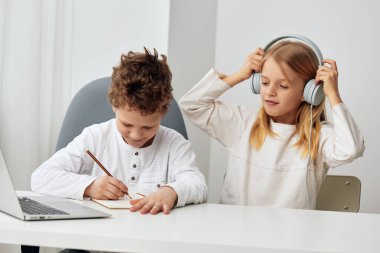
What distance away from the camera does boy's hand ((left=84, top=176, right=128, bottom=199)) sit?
1.33 m

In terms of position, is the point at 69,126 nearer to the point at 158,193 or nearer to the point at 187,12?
the point at 158,193

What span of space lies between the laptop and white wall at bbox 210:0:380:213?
1498mm

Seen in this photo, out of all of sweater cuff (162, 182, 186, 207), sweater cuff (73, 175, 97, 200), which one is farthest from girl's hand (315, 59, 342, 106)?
sweater cuff (73, 175, 97, 200)

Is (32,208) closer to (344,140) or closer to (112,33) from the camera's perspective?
(344,140)

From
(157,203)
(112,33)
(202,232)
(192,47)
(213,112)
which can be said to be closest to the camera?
(202,232)

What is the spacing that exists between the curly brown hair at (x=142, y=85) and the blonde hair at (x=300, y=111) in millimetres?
388

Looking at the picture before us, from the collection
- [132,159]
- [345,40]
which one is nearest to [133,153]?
[132,159]

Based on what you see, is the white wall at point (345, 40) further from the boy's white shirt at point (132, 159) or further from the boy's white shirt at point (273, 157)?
the boy's white shirt at point (132, 159)

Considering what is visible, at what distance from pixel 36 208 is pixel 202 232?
331 millimetres

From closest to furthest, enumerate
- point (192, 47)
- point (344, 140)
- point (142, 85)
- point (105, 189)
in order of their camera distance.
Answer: point (105, 189)
point (142, 85)
point (344, 140)
point (192, 47)

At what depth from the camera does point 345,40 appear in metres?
2.40

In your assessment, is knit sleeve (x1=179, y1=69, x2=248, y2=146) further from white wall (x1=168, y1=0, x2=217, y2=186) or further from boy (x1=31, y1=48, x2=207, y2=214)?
white wall (x1=168, y1=0, x2=217, y2=186)

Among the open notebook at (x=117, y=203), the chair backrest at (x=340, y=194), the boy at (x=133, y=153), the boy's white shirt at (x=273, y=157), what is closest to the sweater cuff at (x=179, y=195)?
the boy at (x=133, y=153)

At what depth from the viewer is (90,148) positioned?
5.34 feet
